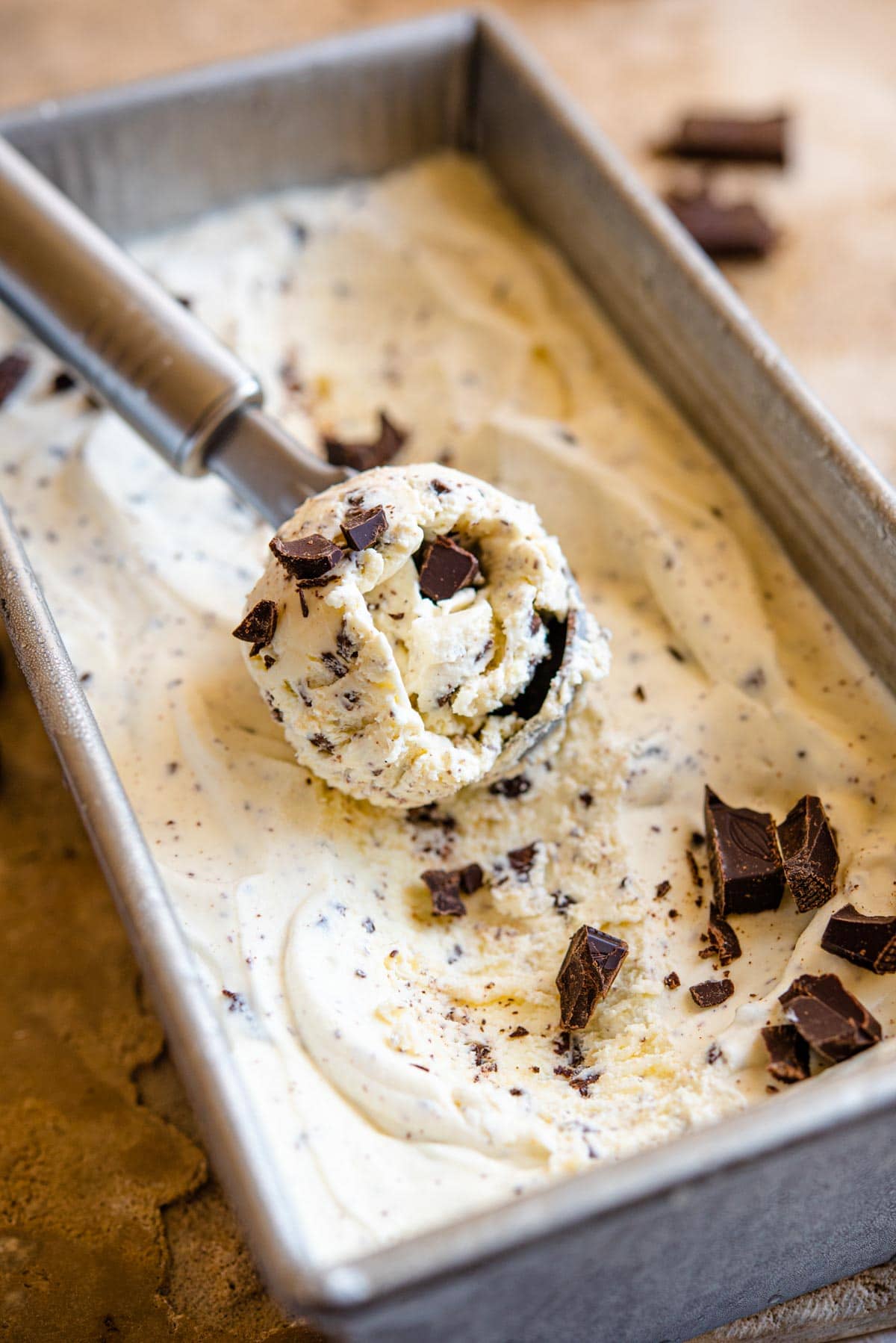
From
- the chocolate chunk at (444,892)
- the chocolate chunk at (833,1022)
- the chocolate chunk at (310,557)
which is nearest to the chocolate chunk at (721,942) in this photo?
the chocolate chunk at (833,1022)

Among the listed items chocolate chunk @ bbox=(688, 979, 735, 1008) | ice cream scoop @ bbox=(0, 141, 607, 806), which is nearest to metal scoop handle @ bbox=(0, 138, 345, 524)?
ice cream scoop @ bbox=(0, 141, 607, 806)

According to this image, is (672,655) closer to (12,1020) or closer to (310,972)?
(310,972)

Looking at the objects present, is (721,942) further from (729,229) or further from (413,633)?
(729,229)

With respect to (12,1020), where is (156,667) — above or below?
above

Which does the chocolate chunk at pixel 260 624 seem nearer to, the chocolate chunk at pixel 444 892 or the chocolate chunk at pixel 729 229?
the chocolate chunk at pixel 444 892

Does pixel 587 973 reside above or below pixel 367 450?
below

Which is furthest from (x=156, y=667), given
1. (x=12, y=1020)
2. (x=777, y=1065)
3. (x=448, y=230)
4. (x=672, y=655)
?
(x=448, y=230)

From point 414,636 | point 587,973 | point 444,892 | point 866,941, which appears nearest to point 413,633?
point 414,636
